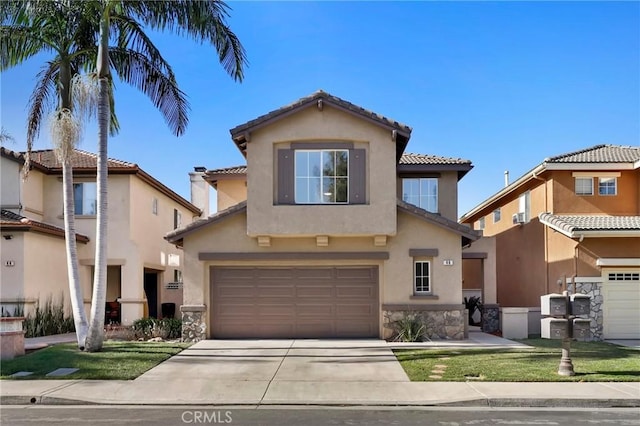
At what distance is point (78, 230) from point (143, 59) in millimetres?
8502

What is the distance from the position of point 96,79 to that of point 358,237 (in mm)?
8529

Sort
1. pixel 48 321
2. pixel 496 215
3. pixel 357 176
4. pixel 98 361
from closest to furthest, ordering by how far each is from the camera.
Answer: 1. pixel 98 361
2. pixel 357 176
3. pixel 48 321
4. pixel 496 215

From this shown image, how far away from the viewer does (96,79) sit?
1488 cm

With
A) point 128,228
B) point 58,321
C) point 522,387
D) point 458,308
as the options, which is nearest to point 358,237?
point 458,308

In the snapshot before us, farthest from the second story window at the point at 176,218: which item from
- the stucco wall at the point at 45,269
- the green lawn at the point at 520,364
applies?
the green lawn at the point at 520,364

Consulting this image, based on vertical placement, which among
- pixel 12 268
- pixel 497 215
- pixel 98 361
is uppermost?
pixel 497 215

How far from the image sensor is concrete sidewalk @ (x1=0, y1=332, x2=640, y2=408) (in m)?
10.0

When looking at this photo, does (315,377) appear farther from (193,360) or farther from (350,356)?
(193,360)

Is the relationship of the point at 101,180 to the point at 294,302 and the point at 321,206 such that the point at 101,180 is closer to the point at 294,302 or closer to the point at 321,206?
the point at 321,206

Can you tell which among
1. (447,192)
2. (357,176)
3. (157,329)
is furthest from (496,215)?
(157,329)

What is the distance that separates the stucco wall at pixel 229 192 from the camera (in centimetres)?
2297

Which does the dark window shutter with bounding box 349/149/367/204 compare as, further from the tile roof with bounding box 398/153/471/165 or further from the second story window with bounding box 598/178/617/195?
the second story window with bounding box 598/178/617/195

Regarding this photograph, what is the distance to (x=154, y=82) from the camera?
16.4 metres

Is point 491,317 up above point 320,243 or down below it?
below
